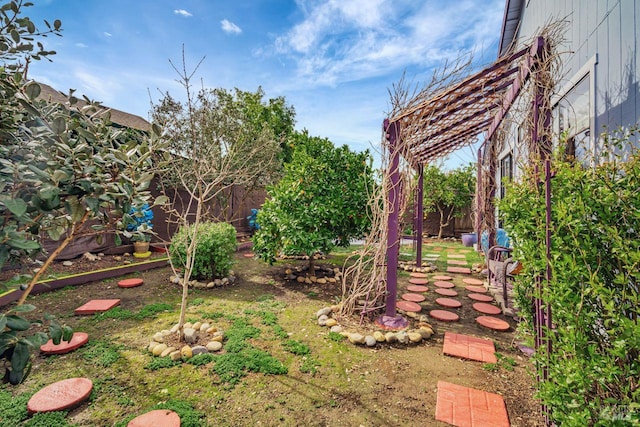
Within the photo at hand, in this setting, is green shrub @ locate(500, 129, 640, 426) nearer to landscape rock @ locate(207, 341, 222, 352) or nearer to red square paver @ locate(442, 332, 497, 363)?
red square paver @ locate(442, 332, 497, 363)

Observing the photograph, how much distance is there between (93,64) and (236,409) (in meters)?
4.13

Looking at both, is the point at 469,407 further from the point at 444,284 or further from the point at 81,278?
the point at 81,278

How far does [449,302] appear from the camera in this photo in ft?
14.4

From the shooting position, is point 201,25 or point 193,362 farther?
point 201,25

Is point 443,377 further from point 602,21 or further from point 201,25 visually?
point 201,25

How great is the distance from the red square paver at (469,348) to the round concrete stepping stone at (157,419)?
245 centimetres

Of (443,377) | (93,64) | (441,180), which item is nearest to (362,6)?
(93,64)

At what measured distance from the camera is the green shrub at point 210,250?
498cm

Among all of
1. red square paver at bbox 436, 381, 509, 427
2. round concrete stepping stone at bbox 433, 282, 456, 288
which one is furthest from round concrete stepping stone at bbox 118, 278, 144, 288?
round concrete stepping stone at bbox 433, 282, 456, 288

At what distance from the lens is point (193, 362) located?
270cm

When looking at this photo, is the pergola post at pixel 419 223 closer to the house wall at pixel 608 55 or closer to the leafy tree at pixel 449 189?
the house wall at pixel 608 55

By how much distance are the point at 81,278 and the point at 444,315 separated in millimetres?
5813

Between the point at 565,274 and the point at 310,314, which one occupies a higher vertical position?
the point at 565,274

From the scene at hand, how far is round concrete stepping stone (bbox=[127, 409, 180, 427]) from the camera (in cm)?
189
